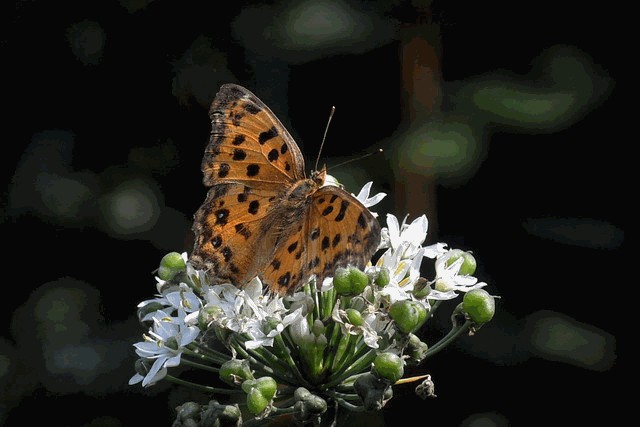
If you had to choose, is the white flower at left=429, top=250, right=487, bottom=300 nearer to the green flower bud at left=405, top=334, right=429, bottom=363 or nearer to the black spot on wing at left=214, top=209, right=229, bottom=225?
the green flower bud at left=405, top=334, right=429, bottom=363

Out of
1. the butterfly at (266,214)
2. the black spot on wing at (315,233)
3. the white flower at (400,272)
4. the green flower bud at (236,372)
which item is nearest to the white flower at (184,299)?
the butterfly at (266,214)

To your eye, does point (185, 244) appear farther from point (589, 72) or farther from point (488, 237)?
point (589, 72)

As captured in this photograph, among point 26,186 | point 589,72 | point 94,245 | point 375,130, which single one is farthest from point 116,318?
point 589,72

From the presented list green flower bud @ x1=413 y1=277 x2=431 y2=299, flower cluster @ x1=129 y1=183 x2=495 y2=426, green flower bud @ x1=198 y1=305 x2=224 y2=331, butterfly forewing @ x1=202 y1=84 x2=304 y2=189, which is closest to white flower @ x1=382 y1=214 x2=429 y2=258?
flower cluster @ x1=129 y1=183 x2=495 y2=426

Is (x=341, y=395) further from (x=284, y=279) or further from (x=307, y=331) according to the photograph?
(x=284, y=279)

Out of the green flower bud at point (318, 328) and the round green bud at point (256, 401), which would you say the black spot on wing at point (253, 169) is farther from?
the round green bud at point (256, 401)

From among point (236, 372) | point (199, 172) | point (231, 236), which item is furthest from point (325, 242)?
point (199, 172)

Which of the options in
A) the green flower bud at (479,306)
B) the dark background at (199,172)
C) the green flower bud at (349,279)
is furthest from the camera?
the dark background at (199,172)
